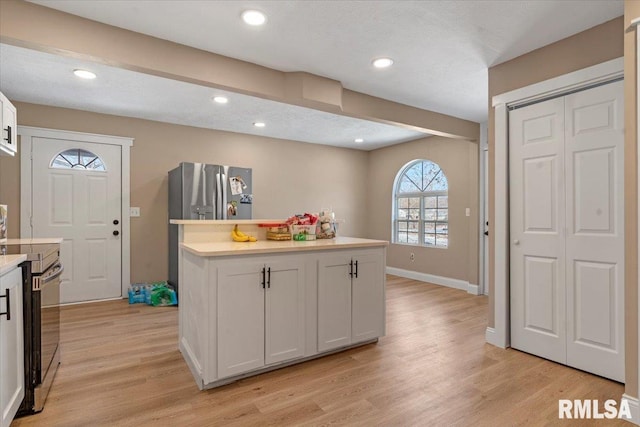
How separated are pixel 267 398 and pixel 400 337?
4.85 ft

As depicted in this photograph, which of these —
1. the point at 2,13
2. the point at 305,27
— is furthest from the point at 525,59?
the point at 2,13

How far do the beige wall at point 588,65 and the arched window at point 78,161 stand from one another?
15.0ft

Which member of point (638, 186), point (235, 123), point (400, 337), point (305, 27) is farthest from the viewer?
point (235, 123)

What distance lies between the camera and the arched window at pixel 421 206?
5586 mm

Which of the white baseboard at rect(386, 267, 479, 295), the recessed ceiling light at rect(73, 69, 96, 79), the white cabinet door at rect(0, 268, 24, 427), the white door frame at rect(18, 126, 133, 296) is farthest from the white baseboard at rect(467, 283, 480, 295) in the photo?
the recessed ceiling light at rect(73, 69, 96, 79)

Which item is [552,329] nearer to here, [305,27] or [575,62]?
[575,62]

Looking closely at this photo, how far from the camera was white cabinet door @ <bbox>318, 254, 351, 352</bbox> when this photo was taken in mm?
2641

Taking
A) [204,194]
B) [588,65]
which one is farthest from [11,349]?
[588,65]

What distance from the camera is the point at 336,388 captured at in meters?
2.24

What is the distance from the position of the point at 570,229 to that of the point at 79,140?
524 cm

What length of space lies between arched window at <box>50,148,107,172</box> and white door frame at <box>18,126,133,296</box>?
0.54ft

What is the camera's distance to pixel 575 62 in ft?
8.21

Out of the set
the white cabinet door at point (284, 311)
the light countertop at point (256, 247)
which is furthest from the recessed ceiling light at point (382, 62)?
the white cabinet door at point (284, 311)

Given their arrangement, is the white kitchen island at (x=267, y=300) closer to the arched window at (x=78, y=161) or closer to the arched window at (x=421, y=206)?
the arched window at (x=78, y=161)
